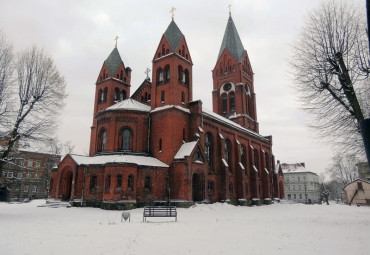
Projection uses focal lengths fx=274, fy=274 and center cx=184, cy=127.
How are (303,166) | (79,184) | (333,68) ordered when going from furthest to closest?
(303,166)
(79,184)
(333,68)

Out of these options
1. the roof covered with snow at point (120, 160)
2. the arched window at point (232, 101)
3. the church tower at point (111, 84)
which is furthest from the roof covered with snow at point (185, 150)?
the arched window at point (232, 101)

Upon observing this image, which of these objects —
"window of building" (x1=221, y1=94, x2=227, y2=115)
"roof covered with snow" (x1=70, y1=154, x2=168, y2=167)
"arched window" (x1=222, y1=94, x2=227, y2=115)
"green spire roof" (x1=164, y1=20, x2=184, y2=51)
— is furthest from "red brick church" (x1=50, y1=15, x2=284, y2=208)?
"window of building" (x1=221, y1=94, x2=227, y2=115)

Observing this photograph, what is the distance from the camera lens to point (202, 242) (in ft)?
34.4

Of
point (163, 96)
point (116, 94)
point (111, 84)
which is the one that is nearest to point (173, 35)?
point (163, 96)

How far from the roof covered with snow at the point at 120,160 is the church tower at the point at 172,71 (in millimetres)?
7341

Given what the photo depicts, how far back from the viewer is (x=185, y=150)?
3053cm

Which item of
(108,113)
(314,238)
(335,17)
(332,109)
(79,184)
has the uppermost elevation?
(335,17)

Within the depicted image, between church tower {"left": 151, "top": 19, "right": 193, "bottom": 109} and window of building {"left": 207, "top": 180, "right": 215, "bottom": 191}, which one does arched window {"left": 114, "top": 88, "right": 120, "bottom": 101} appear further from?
window of building {"left": 207, "top": 180, "right": 215, "bottom": 191}

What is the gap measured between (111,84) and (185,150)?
53.5 ft

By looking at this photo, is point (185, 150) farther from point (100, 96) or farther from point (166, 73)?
point (100, 96)

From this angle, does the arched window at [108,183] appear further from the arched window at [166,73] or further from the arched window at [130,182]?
the arched window at [166,73]

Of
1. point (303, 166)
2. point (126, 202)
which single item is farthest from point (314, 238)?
point (303, 166)

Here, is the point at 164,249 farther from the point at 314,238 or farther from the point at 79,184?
the point at 79,184

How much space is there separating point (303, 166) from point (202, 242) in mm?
96072
